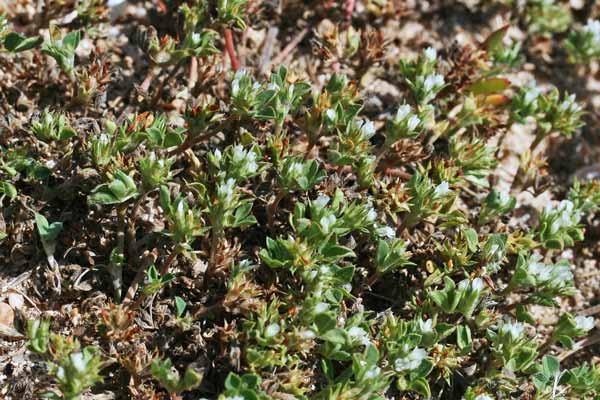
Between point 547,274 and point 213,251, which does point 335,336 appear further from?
point 547,274

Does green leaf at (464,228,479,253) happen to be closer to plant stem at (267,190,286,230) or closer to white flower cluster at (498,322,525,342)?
white flower cluster at (498,322,525,342)

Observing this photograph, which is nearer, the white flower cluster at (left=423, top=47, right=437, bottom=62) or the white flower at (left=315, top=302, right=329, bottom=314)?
the white flower at (left=315, top=302, right=329, bottom=314)

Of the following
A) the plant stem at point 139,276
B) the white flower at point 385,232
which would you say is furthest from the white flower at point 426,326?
the plant stem at point 139,276

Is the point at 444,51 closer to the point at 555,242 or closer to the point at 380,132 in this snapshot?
the point at 380,132

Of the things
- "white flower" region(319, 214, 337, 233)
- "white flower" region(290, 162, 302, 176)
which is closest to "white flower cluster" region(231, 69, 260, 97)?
"white flower" region(290, 162, 302, 176)

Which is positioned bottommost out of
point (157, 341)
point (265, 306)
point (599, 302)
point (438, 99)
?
point (599, 302)

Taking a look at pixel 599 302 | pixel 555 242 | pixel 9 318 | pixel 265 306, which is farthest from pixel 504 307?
pixel 9 318

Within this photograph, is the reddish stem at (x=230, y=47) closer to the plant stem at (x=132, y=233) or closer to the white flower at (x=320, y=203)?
the plant stem at (x=132, y=233)

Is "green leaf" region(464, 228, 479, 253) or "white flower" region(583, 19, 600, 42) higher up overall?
"white flower" region(583, 19, 600, 42)
